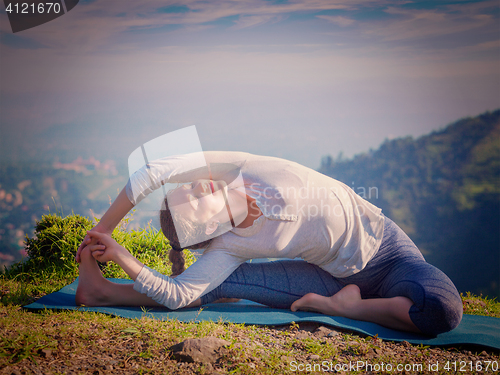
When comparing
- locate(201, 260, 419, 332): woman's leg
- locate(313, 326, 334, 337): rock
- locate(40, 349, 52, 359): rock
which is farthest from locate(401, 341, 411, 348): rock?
locate(40, 349, 52, 359): rock

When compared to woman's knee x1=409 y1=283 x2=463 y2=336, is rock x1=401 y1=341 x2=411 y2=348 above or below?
below

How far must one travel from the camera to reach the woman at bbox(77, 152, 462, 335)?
2023mm

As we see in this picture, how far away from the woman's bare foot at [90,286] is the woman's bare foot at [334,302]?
1238mm

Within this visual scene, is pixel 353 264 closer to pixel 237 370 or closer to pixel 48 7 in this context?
pixel 237 370

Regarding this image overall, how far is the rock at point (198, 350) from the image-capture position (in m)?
1.58

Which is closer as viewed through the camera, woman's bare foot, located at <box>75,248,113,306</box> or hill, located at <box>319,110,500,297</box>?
woman's bare foot, located at <box>75,248,113,306</box>

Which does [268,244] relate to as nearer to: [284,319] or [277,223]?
[277,223]

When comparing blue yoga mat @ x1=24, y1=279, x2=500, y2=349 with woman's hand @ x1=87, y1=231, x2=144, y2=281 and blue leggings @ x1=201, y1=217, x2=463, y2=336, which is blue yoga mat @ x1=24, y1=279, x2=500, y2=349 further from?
woman's hand @ x1=87, y1=231, x2=144, y2=281

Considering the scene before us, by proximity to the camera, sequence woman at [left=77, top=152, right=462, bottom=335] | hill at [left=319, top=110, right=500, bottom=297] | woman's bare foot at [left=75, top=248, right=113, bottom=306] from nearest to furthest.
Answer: woman at [left=77, top=152, right=462, bottom=335]
woman's bare foot at [left=75, top=248, right=113, bottom=306]
hill at [left=319, top=110, right=500, bottom=297]

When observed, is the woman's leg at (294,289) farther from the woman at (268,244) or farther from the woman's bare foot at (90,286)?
the woman's bare foot at (90,286)

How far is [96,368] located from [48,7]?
3.58m

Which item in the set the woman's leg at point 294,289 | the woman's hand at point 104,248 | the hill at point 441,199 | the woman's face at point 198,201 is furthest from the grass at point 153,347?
the hill at point 441,199

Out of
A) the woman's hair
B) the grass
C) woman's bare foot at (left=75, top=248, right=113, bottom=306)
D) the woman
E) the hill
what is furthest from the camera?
the hill

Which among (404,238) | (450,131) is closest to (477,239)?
(450,131)
